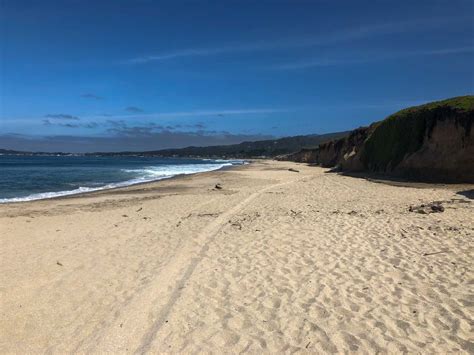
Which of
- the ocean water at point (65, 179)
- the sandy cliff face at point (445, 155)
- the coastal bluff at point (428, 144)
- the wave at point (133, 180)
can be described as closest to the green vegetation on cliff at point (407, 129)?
the coastal bluff at point (428, 144)

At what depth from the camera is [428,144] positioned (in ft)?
67.4

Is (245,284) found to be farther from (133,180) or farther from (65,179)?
(65,179)

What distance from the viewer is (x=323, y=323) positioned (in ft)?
15.3

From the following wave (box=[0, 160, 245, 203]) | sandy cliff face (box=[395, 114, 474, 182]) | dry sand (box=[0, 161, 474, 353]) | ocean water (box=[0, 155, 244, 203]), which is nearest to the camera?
dry sand (box=[0, 161, 474, 353])

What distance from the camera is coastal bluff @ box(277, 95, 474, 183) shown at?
59.0ft

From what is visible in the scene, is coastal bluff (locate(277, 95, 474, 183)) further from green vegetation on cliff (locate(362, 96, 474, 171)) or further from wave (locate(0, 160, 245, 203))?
wave (locate(0, 160, 245, 203))

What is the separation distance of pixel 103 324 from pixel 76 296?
3.73 ft

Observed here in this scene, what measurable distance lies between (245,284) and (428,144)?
1801 centimetres

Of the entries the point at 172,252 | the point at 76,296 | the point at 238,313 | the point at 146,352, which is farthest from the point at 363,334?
the point at 172,252

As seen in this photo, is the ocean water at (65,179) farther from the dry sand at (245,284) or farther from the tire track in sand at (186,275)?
the dry sand at (245,284)

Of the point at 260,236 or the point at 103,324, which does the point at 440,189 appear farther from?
the point at 103,324

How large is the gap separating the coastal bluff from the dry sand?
8111mm

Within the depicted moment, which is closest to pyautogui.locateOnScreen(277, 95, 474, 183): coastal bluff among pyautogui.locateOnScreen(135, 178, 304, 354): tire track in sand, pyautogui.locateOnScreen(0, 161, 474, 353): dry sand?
pyautogui.locateOnScreen(0, 161, 474, 353): dry sand

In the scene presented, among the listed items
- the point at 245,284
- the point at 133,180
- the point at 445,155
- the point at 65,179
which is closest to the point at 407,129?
the point at 445,155
